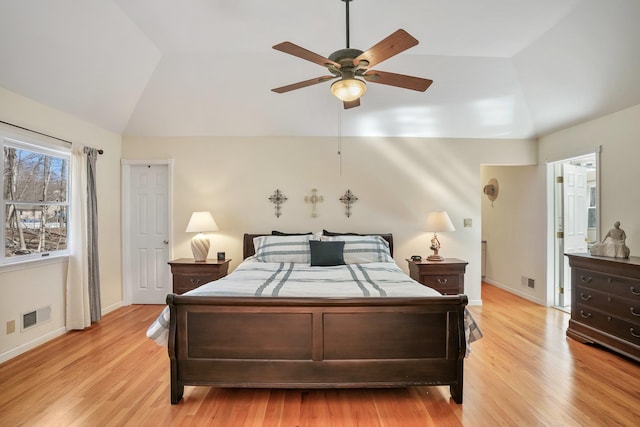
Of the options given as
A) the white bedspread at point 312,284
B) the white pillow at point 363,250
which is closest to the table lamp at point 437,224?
Answer: the white pillow at point 363,250

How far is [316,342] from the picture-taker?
2117 millimetres

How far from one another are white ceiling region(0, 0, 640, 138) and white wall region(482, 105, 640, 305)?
0.22 metres

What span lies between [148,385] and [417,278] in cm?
305

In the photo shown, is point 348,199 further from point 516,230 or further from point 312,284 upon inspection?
point 516,230

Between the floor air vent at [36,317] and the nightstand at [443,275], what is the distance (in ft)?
13.6

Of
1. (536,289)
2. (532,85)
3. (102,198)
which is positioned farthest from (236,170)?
(536,289)

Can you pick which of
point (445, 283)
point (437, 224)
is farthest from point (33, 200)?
point (445, 283)

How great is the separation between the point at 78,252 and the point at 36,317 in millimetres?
729

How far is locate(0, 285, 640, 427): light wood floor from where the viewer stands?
77.7 inches

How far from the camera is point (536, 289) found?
4535 millimetres

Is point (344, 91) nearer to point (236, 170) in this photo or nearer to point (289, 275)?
point (289, 275)

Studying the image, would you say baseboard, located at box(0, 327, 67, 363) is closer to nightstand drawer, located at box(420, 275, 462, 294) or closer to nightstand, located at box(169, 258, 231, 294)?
nightstand, located at box(169, 258, 231, 294)

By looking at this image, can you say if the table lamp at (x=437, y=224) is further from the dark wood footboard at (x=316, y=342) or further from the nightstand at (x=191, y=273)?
the nightstand at (x=191, y=273)

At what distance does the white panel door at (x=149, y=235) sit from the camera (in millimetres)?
4441
